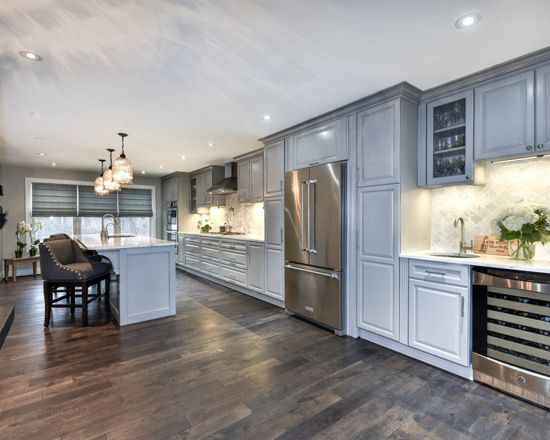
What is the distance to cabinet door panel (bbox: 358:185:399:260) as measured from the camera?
282 cm

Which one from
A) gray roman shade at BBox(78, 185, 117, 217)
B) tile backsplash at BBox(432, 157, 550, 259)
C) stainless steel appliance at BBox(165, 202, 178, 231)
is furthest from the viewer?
stainless steel appliance at BBox(165, 202, 178, 231)

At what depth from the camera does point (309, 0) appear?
1656 millimetres

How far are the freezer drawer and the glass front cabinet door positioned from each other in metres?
1.43

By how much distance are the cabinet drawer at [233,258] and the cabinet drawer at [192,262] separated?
114 cm

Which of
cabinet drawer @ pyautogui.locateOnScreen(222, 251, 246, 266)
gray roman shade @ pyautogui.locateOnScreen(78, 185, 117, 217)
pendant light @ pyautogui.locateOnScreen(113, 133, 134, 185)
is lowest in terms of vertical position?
cabinet drawer @ pyautogui.locateOnScreen(222, 251, 246, 266)

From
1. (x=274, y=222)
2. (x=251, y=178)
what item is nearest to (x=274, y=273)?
(x=274, y=222)

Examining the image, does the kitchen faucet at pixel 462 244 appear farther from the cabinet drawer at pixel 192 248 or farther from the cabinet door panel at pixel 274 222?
the cabinet drawer at pixel 192 248

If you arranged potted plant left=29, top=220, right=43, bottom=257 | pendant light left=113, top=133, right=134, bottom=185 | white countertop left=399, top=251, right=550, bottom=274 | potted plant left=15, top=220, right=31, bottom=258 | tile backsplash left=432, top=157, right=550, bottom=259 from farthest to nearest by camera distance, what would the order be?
potted plant left=29, top=220, right=43, bottom=257, potted plant left=15, top=220, right=31, bottom=258, pendant light left=113, top=133, right=134, bottom=185, tile backsplash left=432, top=157, right=550, bottom=259, white countertop left=399, top=251, right=550, bottom=274

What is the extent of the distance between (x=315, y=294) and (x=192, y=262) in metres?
3.89

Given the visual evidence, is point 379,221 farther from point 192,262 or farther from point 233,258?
point 192,262

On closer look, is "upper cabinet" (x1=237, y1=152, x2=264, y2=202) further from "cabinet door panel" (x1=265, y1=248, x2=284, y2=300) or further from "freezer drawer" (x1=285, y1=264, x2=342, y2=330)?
"freezer drawer" (x1=285, y1=264, x2=342, y2=330)

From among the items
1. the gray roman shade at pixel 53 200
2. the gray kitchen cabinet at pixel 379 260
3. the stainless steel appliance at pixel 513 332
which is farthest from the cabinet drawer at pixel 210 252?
the stainless steel appliance at pixel 513 332

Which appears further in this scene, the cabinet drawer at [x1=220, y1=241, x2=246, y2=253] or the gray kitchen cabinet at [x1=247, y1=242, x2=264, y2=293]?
the cabinet drawer at [x1=220, y1=241, x2=246, y2=253]

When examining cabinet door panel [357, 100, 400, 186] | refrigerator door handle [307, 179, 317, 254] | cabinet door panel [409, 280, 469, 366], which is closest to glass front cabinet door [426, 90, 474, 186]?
cabinet door panel [357, 100, 400, 186]
